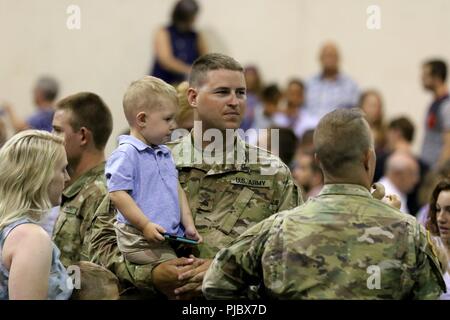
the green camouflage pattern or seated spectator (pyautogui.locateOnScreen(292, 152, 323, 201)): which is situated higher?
the green camouflage pattern

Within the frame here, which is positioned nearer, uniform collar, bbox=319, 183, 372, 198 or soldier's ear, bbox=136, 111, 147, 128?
uniform collar, bbox=319, 183, 372, 198

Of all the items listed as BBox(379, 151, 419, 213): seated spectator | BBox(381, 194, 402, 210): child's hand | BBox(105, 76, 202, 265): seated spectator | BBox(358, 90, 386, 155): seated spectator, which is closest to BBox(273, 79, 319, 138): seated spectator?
BBox(358, 90, 386, 155): seated spectator

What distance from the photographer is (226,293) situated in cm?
501

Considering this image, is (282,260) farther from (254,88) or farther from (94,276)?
(254,88)

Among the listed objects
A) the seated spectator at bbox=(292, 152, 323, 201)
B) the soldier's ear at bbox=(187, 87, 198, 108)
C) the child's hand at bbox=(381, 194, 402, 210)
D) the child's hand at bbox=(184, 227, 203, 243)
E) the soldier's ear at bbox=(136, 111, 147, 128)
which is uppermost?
the soldier's ear at bbox=(187, 87, 198, 108)

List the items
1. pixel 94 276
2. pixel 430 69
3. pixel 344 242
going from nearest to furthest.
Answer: pixel 344 242, pixel 94 276, pixel 430 69

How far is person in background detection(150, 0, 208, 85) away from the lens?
12.4m

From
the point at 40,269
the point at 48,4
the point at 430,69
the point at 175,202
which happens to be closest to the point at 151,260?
the point at 175,202

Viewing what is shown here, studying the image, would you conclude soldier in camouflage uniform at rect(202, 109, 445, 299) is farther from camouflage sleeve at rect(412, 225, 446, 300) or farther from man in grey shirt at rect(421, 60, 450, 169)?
man in grey shirt at rect(421, 60, 450, 169)

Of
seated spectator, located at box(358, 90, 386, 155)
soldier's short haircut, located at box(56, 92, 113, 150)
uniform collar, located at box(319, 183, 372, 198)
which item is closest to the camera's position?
uniform collar, located at box(319, 183, 372, 198)

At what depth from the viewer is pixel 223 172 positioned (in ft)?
19.0

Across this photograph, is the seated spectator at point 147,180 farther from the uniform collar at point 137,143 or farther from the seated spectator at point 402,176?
the seated spectator at point 402,176

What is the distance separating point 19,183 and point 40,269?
1.17 ft

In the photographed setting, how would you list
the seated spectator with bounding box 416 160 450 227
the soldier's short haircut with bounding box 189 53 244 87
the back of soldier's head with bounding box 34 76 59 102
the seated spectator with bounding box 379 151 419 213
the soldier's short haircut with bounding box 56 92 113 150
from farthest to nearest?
1. the back of soldier's head with bounding box 34 76 59 102
2. the seated spectator with bounding box 379 151 419 213
3. the seated spectator with bounding box 416 160 450 227
4. the soldier's short haircut with bounding box 56 92 113 150
5. the soldier's short haircut with bounding box 189 53 244 87
